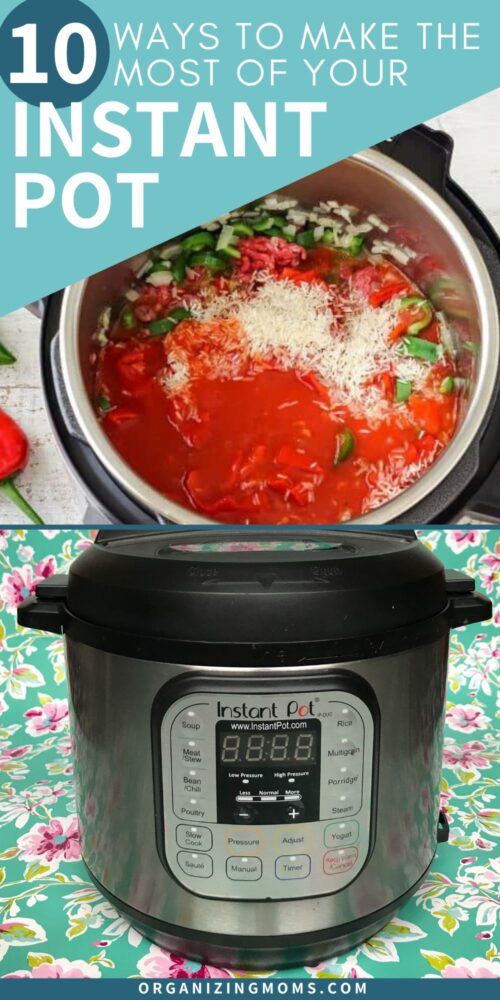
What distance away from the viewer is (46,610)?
66 centimetres

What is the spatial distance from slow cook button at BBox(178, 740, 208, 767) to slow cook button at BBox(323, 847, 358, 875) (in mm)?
127

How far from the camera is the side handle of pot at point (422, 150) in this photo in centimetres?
81

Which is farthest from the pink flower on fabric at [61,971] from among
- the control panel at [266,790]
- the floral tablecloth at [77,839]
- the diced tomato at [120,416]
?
the diced tomato at [120,416]

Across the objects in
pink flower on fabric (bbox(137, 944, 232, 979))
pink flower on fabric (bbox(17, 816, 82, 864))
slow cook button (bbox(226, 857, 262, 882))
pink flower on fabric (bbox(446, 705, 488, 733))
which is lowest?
pink flower on fabric (bbox(137, 944, 232, 979))

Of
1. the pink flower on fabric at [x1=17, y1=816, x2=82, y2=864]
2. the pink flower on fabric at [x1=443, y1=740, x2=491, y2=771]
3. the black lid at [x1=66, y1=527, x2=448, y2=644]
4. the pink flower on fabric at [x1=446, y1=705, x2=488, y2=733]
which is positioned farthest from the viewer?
the pink flower on fabric at [x1=446, y1=705, x2=488, y2=733]

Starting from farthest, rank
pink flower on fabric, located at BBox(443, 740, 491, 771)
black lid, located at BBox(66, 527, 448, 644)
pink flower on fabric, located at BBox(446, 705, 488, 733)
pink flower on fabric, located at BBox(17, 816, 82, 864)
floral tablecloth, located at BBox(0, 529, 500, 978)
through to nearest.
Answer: pink flower on fabric, located at BBox(446, 705, 488, 733) → pink flower on fabric, located at BBox(443, 740, 491, 771) → pink flower on fabric, located at BBox(17, 816, 82, 864) → floral tablecloth, located at BBox(0, 529, 500, 978) → black lid, located at BBox(66, 527, 448, 644)

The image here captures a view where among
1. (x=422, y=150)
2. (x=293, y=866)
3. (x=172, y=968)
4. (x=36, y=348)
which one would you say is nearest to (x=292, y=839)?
(x=293, y=866)

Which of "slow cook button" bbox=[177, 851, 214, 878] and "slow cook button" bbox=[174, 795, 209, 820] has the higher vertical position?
"slow cook button" bbox=[174, 795, 209, 820]

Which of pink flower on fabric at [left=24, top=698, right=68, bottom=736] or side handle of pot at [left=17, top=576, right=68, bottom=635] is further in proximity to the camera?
pink flower on fabric at [left=24, top=698, right=68, bottom=736]

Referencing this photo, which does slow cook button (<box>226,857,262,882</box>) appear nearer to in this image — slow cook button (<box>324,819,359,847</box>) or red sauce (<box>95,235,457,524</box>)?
slow cook button (<box>324,819,359,847</box>)

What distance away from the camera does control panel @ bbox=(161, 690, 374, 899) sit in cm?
55

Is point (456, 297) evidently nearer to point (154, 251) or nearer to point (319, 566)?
point (154, 251)

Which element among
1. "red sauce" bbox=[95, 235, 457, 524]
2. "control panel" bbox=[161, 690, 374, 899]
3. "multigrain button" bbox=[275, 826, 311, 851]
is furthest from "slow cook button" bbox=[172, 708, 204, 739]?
"red sauce" bbox=[95, 235, 457, 524]

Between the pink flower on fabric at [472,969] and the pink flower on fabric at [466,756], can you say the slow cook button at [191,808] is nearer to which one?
the pink flower on fabric at [472,969]
